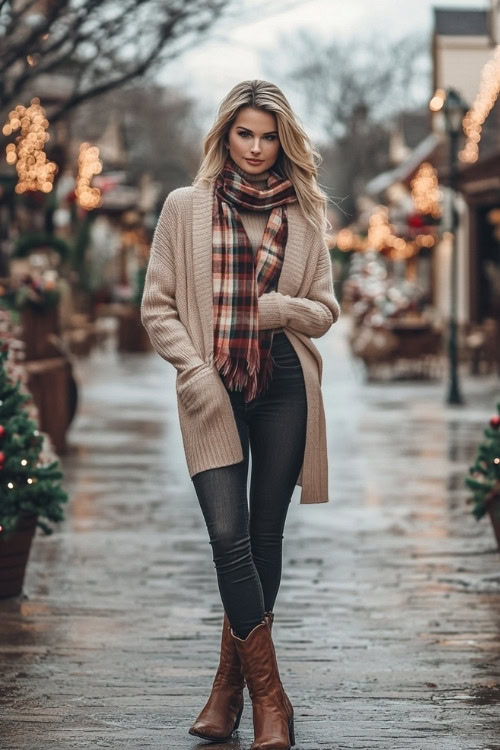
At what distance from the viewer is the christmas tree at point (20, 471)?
647 cm

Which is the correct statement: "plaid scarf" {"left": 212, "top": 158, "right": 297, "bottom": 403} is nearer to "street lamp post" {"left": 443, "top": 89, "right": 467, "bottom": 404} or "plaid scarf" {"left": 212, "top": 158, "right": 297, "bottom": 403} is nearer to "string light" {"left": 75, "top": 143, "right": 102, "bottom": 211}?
"street lamp post" {"left": 443, "top": 89, "right": 467, "bottom": 404}

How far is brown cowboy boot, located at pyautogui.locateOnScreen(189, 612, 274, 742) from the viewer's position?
15.2ft

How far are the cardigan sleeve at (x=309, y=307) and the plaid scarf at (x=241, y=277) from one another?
0.04 meters

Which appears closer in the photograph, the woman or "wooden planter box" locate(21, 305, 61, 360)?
the woman

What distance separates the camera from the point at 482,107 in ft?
75.2

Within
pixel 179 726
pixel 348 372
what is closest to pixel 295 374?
pixel 179 726

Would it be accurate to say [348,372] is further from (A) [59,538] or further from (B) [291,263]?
(B) [291,263]

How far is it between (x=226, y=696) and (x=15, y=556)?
2248 mm

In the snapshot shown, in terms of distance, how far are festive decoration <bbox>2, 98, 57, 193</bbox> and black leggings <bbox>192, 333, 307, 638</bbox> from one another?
1011cm

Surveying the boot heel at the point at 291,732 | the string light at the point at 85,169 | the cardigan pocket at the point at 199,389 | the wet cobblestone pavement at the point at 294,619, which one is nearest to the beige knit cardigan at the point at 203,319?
the cardigan pocket at the point at 199,389

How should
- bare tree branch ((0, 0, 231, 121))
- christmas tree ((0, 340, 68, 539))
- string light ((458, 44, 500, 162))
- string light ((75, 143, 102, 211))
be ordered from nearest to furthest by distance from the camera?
christmas tree ((0, 340, 68, 539)) → bare tree branch ((0, 0, 231, 121)) → string light ((458, 44, 500, 162)) → string light ((75, 143, 102, 211))

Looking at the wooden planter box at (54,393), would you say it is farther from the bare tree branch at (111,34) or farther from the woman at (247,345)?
the woman at (247,345)

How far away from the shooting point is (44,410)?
507 inches

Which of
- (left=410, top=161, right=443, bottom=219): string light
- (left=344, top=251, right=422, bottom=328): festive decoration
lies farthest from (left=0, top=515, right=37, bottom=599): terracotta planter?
(left=410, top=161, right=443, bottom=219): string light
